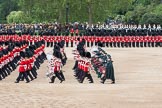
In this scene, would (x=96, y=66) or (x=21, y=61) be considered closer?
(x=21, y=61)

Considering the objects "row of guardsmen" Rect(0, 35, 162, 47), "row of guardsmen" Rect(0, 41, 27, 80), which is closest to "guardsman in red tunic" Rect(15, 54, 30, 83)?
"row of guardsmen" Rect(0, 41, 27, 80)

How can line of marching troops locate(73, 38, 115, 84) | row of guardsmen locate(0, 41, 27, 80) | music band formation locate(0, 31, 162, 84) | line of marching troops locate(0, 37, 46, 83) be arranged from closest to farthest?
line of marching troops locate(73, 38, 115, 84) → music band formation locate(0, 31, 162, 84) → line of marching troops locate(0, 37, 46, 83) → row of guardsmen locate(0, 41, 27, 80)

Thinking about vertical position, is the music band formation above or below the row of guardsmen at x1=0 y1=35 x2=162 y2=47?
above

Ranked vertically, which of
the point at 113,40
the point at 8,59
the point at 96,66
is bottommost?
the point at 113,40

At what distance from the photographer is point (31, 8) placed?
80125mm

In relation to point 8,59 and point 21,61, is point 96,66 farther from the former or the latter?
point 21,61

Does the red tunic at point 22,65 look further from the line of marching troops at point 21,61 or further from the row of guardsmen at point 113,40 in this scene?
the row of guardsmen at point 113,40

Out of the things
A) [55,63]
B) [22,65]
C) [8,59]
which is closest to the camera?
[55,63]

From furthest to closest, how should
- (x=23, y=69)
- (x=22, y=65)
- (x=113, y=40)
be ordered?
(x=113, y=40) → (x=23, y=69) → (x=22, y=65)

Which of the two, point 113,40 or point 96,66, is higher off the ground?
point 96,66

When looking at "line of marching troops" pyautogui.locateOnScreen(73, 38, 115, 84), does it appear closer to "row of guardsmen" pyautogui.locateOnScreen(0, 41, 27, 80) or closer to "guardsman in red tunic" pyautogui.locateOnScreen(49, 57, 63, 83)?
"guardsman in red tunic" pyautogui.locateOnScreen(49, 57, 63, 83)

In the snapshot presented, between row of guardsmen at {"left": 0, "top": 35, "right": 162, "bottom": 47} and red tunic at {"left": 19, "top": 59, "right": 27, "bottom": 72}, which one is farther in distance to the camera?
row of guardsmen at {"left": 0, "top": 35, "right": 162, "bottom": 47}

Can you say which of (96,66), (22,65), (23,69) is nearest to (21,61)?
(22,65)

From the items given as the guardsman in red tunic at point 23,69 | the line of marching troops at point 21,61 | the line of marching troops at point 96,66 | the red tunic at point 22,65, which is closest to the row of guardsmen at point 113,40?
the line of marching troops at point 21,61
